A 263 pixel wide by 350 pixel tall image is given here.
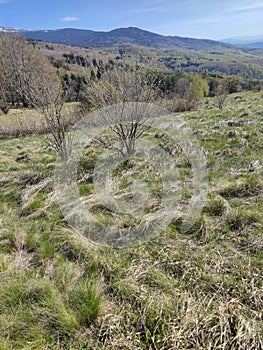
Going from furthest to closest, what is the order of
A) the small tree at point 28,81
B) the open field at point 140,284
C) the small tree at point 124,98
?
the small tree at point 28,81, the small tree at point 124,98, the open field at point 140,284

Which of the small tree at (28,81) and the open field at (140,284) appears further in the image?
the small tree at (28,81)

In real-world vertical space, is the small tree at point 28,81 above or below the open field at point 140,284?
above

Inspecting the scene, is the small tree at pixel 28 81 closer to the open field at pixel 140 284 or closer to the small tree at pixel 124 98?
the small tree at pixel 124 98

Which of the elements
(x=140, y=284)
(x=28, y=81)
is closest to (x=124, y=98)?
(x=28, y=81)

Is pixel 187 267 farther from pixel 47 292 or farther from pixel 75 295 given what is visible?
pixel 47 292

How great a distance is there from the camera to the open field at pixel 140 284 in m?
2.11

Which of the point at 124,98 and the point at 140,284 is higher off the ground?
the point at 124,98

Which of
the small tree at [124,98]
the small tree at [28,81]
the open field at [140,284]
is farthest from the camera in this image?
the small tree at [28,81]

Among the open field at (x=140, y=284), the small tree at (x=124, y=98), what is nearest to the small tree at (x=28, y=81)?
the small tree at (x=124, y=98)

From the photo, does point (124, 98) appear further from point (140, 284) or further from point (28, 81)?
point (140, 284)

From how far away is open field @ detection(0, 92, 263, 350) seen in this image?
211cm

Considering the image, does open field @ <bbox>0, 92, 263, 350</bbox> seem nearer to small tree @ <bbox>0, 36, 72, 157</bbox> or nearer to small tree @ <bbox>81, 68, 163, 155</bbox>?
small tree @ <bbox>81, 68, 163, 155</bbox>

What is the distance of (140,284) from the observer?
2.65 metres

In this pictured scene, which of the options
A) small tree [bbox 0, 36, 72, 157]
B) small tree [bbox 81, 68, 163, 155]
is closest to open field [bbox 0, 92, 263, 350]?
small tree [bbox 81, 68, 163, 155]
